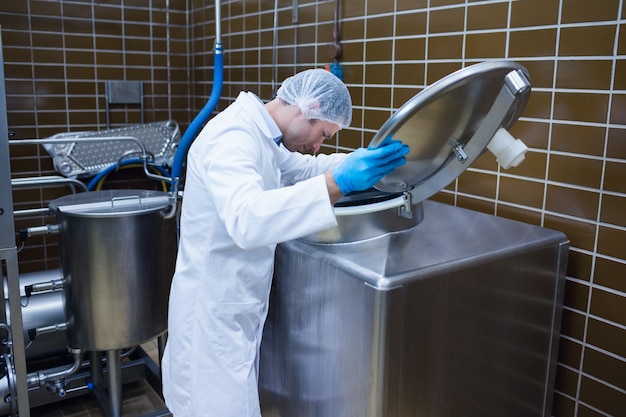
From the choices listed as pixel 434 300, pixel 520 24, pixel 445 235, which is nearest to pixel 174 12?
pixel 520 24

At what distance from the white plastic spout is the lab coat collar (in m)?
0.53

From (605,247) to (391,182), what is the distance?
2.06 ft

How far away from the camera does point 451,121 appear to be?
127cm

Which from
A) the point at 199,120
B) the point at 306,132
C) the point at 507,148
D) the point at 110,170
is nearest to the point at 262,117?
the point at 306,132

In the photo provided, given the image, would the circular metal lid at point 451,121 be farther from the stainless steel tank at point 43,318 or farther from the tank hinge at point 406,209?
the stainless steel tank at point 43,318

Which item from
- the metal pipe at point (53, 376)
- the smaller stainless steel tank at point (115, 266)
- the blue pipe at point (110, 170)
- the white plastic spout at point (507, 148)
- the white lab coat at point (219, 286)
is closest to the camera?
the white plastic spout at point (507, 148)

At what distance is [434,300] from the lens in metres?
1.24

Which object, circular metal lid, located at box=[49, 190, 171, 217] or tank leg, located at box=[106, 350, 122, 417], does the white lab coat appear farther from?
tank leg, located at box=[106, 350, 122, 417]

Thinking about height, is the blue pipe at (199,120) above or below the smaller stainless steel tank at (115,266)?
above

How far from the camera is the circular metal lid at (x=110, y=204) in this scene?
2.06 m

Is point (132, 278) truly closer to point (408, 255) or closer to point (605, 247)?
point (408, 255)

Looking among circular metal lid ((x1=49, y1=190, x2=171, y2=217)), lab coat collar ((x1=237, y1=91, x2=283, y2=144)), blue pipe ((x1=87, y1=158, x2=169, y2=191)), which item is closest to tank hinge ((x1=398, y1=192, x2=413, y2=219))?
lab coat collar ((x1=237, y1=91, x2=283, y2=144))

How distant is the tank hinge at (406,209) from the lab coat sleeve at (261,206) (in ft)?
0.98

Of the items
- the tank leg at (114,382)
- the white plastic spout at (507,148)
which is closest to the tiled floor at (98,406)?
the tank leg at (114,382)
